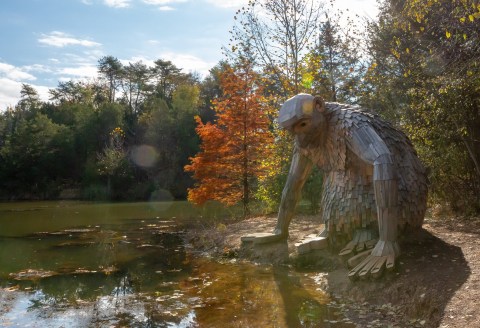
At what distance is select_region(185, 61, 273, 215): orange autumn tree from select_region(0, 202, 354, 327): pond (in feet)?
11.0

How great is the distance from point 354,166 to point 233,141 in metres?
7.79

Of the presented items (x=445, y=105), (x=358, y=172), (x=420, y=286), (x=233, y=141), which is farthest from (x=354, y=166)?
(x=233, y=141)

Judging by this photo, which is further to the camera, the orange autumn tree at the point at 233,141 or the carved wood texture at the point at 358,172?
the orange autumn tree at the point at 233,141

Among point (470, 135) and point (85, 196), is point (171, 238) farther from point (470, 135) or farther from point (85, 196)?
point (85, 196)

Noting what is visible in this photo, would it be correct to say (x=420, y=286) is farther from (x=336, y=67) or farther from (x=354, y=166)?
(x=336, y=67)

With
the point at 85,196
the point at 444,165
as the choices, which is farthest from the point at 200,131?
the point at 85,196

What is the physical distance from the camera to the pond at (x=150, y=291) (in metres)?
4.54

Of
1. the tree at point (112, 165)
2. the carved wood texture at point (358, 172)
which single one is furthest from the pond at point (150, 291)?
the tree at point (112, 165)

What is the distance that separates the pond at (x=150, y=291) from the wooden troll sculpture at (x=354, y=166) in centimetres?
90

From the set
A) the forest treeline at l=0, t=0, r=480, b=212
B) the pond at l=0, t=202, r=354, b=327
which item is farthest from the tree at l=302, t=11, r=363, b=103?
the pond at l=0, t=202, r=354, b=327

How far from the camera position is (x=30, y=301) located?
5.61 metres

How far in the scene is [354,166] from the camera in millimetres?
5488

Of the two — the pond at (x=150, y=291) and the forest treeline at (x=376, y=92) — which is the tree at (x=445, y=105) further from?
the pond at (x=150, y=291)

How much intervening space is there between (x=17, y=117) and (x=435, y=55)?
57999 mm
